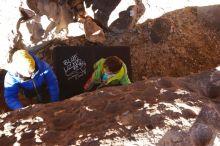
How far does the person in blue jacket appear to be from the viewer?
3.38 m

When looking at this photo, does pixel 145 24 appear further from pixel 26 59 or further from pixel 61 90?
pixel 26 59

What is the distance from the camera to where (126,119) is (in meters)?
2.56

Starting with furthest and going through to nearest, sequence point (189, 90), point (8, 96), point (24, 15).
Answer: point (24, 15) < point (8, 96) < point (189, 90)

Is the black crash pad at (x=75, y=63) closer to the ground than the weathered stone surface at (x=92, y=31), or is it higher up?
closer to the ground

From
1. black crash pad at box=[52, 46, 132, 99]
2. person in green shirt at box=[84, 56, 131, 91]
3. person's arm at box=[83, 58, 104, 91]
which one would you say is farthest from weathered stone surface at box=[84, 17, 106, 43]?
person in green shirt at box=[84, 56, 131, 91]

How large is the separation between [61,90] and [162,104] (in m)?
2.39

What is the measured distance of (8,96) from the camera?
3.82 m

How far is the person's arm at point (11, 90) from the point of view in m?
3.65

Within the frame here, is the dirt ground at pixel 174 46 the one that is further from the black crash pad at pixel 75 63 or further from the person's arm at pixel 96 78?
the person's arm at pixel 96 78

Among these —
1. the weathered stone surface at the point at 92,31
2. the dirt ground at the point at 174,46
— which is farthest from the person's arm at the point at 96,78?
the dirt ground at the point at 174,46

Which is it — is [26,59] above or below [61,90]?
above

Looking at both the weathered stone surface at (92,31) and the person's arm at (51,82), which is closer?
the person's arm at (51,82)

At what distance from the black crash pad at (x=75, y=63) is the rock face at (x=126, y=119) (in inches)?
75.8

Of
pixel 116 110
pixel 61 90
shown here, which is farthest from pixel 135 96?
pixel 61 90
